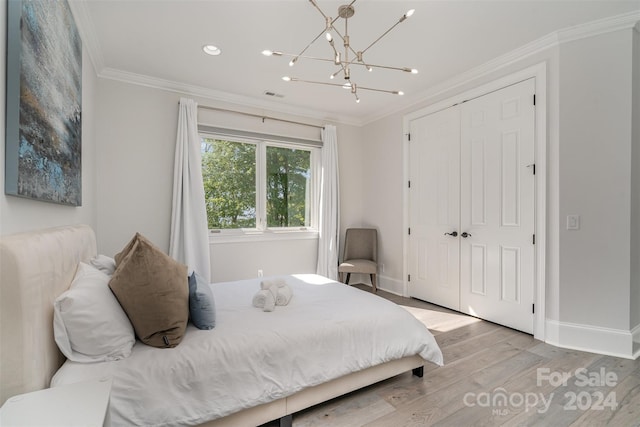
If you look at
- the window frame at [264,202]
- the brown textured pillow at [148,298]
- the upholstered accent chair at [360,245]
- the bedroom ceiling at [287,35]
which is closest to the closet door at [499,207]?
the bedroom ceiling at [287,35]

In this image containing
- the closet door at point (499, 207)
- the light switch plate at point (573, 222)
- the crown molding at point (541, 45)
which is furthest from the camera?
the closet door at point (499, 207)

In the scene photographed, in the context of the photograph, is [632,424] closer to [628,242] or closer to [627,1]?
[628,242]

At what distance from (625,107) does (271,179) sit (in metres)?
3.58

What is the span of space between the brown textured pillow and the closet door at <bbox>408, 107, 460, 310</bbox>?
2998 millimetres

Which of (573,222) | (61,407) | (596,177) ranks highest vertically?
(596,177)

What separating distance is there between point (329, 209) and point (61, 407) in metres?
3.66

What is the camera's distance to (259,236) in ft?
13.0

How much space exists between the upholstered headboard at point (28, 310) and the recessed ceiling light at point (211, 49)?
2.10m

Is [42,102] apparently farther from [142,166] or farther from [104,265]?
[142,166]

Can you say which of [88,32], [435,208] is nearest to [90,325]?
[88,32]

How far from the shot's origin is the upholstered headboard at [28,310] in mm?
930

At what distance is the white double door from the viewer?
2.79 m

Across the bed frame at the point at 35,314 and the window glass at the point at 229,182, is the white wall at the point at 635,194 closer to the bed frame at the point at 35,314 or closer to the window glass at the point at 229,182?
the bed frame at the point at 35,314

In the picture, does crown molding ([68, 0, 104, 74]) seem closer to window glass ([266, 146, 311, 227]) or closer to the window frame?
the window frame
